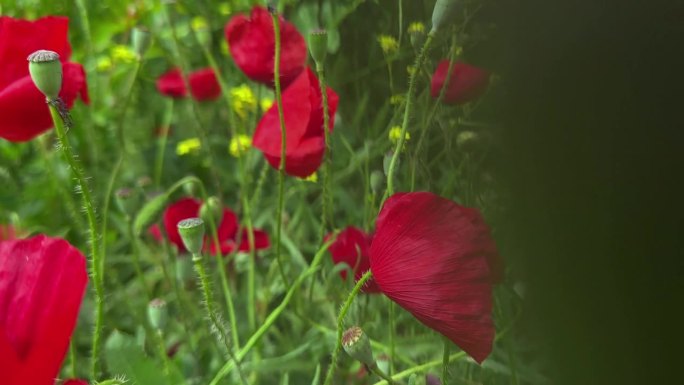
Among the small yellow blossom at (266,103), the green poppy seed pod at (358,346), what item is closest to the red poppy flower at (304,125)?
the green poppy seed pod at (358,346)

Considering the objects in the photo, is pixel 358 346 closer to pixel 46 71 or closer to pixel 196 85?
pixel 46 71

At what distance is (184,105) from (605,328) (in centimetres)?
89

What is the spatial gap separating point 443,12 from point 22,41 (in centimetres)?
25

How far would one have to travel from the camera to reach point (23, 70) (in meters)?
0.47

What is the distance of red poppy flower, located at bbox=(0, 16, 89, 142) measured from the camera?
1.48ft

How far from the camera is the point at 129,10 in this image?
1.08 metres

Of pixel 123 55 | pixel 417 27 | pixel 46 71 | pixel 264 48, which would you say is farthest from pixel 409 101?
pixel 123 55

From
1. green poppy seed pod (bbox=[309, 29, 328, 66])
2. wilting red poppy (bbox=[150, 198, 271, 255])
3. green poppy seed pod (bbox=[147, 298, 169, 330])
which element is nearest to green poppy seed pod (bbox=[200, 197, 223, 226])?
wilting red poppy (bbox=[150, 198, 271, 255])

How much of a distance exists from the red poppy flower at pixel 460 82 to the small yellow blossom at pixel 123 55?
691 millimetres

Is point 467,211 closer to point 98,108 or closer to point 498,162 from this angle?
point 498,162

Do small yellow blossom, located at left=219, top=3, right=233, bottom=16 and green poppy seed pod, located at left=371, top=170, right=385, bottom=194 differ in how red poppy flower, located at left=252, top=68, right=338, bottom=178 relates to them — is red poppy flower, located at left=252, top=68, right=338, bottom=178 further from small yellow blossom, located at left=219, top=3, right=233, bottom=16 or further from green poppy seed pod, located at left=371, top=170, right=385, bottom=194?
small yellow blossom, located at left=219, top=3, right=233, bottom=16

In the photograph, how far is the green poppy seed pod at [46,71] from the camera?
36 cm

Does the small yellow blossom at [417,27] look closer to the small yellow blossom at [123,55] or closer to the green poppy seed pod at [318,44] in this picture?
the green poppy seed pod at [318,44]

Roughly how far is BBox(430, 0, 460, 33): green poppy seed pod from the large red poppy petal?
232 mm
